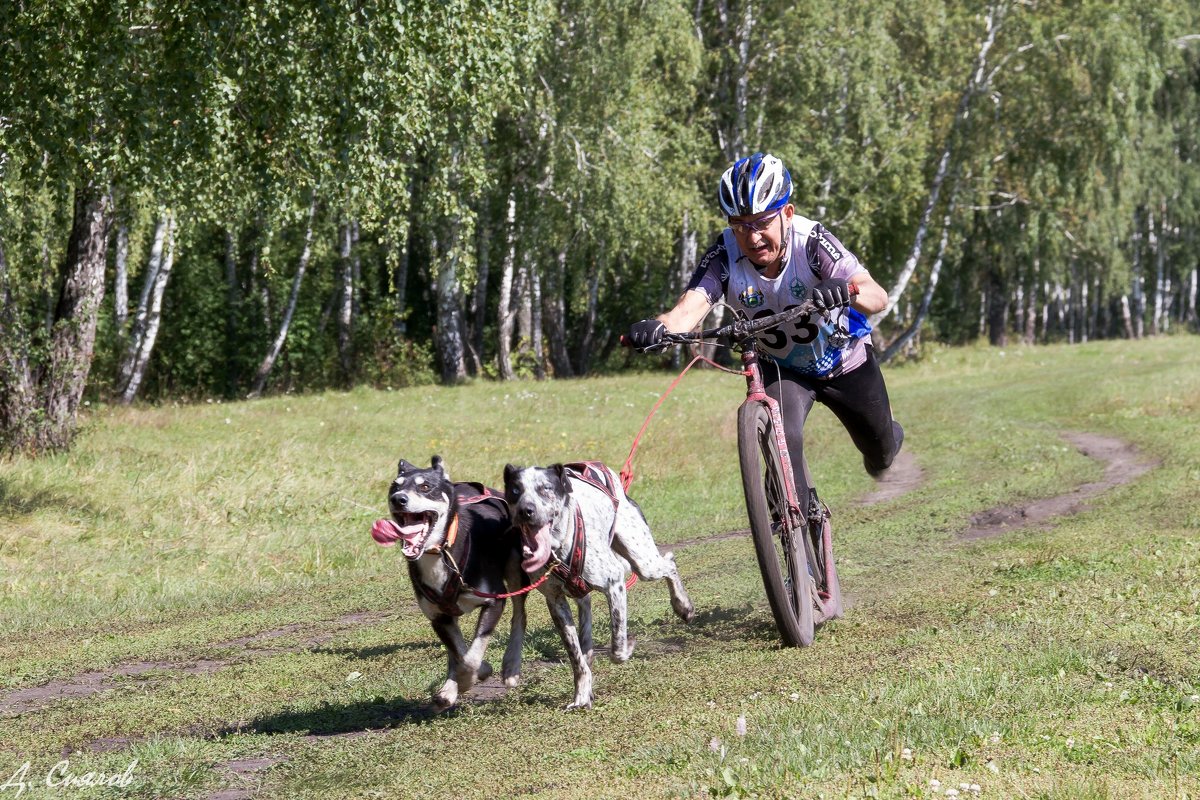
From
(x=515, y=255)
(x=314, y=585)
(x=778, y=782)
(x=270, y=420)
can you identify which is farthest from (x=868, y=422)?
(x=515, y=255)

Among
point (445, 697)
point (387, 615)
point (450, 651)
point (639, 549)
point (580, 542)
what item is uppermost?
point (580, 542)

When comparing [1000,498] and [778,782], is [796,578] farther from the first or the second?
[1000,498]

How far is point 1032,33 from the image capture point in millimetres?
37469

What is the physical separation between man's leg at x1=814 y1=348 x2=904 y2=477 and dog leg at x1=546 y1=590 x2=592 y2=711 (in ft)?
7.23

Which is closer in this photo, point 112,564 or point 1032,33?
point 112,564

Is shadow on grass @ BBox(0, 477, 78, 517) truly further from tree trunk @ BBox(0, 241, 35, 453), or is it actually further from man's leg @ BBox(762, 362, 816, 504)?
man's leg @ BBox(762, 362, 816, 504)

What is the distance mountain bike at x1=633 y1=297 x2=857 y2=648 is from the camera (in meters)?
6.93

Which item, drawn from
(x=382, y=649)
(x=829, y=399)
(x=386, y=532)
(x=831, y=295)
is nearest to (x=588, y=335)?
(x=382, y=649)

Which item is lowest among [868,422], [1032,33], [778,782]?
[778,782]

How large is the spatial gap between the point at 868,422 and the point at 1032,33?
111ft

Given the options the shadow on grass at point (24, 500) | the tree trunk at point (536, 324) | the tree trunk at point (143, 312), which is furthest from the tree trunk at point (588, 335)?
the shadow on grass at point (24, 500)

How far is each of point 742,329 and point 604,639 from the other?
2.47m

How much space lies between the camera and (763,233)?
6.97 meters

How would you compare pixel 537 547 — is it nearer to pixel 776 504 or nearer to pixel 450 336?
pixel 776 504
